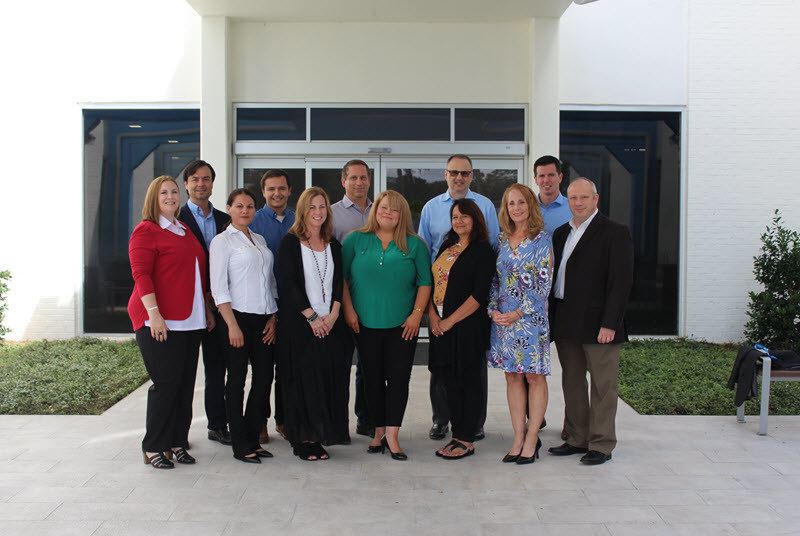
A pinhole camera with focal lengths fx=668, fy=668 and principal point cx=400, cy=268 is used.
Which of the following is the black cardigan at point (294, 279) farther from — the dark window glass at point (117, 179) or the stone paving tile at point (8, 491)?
the dark window glass at point (117, 179)

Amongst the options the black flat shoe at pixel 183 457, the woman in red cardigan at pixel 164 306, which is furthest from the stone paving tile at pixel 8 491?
the black flat shoe at pixel 183 457

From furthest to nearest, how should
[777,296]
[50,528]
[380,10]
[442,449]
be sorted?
[777,296] < [380,10] < [442,449] < [50,528]

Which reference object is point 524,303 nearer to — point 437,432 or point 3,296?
point 437,432

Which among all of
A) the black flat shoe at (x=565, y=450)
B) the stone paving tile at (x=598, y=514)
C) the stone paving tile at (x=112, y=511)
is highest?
the black flat shoe at (x=565, y=450)

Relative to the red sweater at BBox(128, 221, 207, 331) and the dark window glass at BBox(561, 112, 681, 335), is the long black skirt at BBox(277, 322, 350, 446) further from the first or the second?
the dark window glass at BBox(561, 112, 681, 335)

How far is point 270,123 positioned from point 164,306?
4507 mm

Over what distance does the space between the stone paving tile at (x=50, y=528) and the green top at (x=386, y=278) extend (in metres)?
1.84

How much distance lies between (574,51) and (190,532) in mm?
7140

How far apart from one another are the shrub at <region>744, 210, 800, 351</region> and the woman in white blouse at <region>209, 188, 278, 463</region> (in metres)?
6.03

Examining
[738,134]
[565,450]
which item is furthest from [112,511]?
[738,134]

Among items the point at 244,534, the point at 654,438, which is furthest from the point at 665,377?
the point at 244,534

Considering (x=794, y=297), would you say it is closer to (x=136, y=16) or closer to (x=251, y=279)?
(x=251, y=279)

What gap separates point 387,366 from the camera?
13.9ft

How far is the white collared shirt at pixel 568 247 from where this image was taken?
4168 millimetres
